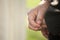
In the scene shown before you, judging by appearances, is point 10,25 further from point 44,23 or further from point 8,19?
point 44,23

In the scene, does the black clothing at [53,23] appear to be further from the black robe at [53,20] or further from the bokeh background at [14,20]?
the bokeh background at [14,20]

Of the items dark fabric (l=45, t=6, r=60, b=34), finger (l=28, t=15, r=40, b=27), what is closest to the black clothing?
dark fabric (l=45, t=6, r=60, b=34)

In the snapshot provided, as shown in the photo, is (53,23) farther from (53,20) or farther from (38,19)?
(38,19)

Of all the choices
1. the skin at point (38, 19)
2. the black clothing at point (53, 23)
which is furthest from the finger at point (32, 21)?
the black clothing at point (53, 23)

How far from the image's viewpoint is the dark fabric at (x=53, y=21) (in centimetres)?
86

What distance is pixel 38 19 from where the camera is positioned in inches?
38.6

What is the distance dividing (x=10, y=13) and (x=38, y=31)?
283mm

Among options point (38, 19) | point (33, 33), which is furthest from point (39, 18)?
point (33, 33)

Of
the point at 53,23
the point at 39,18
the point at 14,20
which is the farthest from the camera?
the point at 14,20

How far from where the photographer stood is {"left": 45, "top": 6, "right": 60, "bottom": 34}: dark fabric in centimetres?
86

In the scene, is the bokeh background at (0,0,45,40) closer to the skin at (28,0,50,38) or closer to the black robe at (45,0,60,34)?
the skin at (28,0,50,38)

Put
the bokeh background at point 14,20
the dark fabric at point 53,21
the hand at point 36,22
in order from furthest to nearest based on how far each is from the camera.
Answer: the bokeh background at point 14,20, the hand at point 36,22, the dark fabric at point 53,21

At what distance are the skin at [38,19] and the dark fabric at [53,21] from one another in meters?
0.06

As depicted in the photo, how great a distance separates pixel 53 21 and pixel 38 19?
139mm
